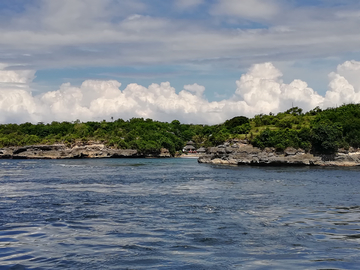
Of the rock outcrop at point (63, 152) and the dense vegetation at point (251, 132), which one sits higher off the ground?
the dense vegetation at point (251, 132)

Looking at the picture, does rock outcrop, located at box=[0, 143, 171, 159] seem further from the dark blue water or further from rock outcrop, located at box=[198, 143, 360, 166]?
the dark blue water

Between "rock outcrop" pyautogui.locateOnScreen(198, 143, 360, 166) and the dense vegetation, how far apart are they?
1.22 metres

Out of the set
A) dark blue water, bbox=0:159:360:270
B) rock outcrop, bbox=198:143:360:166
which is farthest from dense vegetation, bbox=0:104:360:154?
dark blue water, bbox=0:159:360:270

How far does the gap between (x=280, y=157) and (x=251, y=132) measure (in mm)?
10707

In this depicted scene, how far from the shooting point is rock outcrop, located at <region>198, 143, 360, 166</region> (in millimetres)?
72875

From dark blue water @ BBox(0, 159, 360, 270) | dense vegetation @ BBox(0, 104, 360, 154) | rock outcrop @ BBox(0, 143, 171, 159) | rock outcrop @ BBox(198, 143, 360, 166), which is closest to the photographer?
dark blue water @ BBox(0, 159, 360, 270)

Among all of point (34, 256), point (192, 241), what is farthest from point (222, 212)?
point (34, 256)

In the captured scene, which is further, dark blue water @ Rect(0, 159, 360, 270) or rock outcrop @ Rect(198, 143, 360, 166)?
rock outcrop @ Rect(198, 143, 360, 166)

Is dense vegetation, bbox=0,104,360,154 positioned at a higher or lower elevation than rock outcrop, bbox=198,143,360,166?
higher

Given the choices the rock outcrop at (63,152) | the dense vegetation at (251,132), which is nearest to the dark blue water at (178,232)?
the dense vegetation at (251,132)

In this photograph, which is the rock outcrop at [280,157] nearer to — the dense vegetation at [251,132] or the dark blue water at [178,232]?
the dense vegetation at [251,132]

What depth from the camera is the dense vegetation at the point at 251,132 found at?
246 feet

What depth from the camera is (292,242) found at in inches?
565

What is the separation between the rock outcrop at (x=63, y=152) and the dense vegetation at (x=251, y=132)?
10.7 ft
